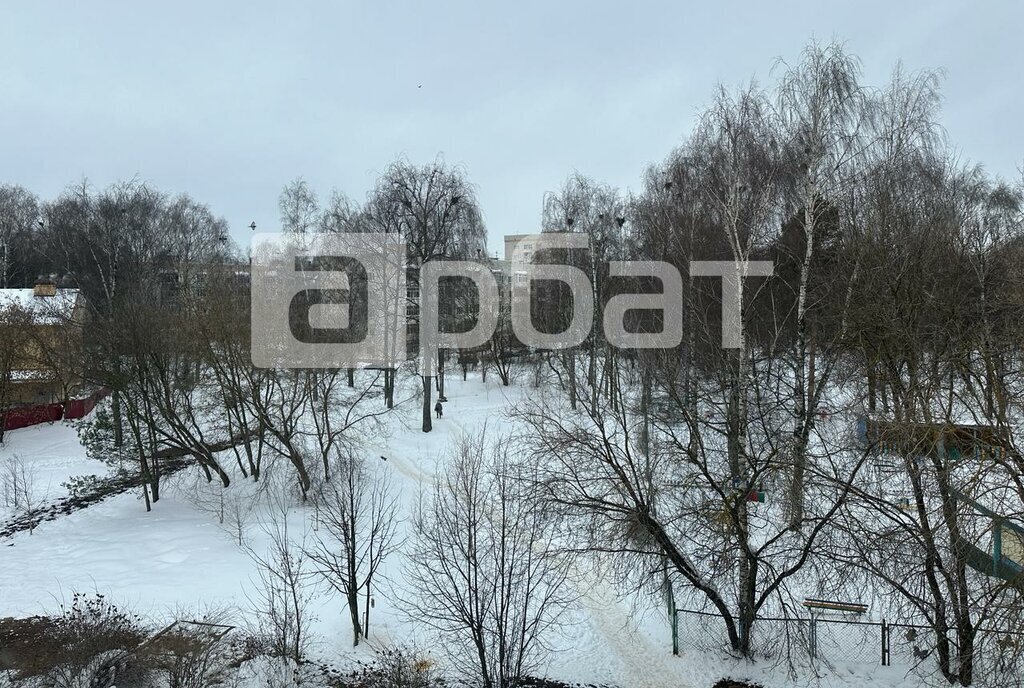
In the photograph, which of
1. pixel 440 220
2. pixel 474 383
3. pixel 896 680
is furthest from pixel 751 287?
pixel 474 383

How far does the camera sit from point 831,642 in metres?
10.1

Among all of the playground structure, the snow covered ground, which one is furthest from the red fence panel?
the playground structure

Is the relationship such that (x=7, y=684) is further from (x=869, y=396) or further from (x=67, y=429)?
(x=67, y=429)

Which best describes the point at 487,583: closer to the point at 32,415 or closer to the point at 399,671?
the point at 399,671

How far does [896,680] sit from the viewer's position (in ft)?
29.9

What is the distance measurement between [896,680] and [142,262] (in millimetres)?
37041

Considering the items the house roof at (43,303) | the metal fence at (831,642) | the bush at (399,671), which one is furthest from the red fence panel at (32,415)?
the metal fence at (831,642)

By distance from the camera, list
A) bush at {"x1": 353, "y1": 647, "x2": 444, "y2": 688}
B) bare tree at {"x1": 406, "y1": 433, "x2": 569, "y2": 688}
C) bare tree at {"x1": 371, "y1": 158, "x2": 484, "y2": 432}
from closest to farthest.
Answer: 1. bare tree at {"x1": 406, "y1": 433, "x2": 569, "y2": 688}
2. bush at {"x1": 353, "y1": 647, "x2": 444, "y2": 688}
3. bare tree at {"x1": 371, "y1": 158, "x2": 484, "y2": 432}

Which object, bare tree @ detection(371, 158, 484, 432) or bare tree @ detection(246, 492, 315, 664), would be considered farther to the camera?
bare tree @ detection(371, 158, 484, 432)

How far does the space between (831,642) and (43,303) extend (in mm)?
32093

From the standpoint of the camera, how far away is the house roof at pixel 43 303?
24.7 metres

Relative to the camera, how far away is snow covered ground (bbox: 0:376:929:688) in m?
9.55

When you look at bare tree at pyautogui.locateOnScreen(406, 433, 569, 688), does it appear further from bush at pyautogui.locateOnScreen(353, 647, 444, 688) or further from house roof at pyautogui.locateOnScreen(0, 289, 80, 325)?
house roof at pyautogui.locateOnScreen(0, 289, 80, 325)

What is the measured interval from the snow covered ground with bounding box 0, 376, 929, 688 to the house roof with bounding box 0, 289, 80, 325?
8.41 m
